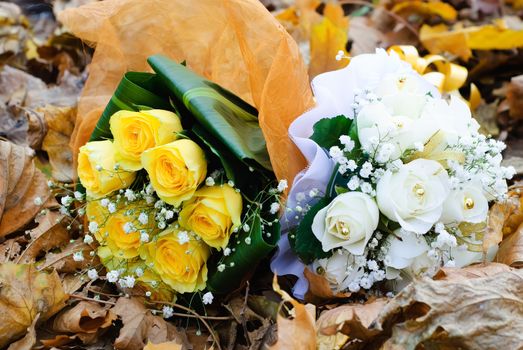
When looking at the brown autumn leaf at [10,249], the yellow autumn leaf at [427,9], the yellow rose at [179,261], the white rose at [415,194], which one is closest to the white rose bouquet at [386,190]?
the white rose at [415,194]

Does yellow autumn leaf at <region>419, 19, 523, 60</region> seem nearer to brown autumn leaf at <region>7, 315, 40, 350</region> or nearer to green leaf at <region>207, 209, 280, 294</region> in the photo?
Answer: green leaf at <region>207, 209, 280, 294</region>

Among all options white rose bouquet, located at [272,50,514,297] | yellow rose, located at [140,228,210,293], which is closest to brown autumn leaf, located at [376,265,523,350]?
white rose bouquet, located at [272,50,514,297]

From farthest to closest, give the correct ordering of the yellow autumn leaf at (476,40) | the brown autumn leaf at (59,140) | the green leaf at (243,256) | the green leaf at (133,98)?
1. the yellow autumn leaf at (476,40)
2. the brown autumn leaf at (59,140)
3. the green leaf at (133,98)
4. the green leaf at (243,256)

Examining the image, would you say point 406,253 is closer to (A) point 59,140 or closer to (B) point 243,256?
(B) point 243,256

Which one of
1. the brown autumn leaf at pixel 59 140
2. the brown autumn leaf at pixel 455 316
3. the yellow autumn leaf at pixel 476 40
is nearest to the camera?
the brown autumn leaf at pixel 455 316

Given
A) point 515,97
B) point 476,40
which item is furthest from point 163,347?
point 476,40

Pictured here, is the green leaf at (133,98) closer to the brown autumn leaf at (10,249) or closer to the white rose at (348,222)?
the brown autumn leaf at (10,249)
